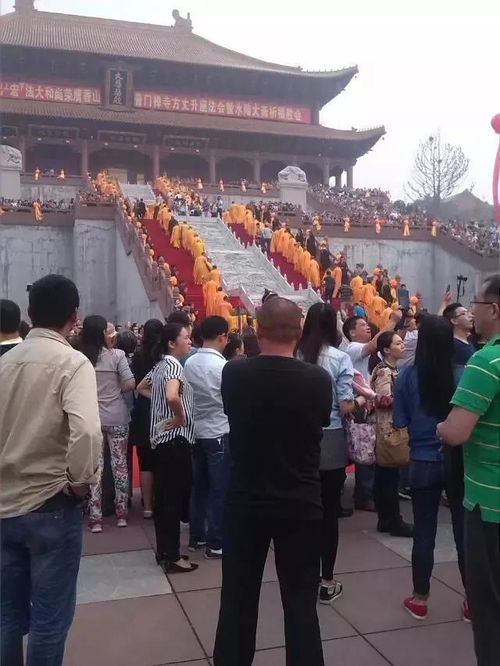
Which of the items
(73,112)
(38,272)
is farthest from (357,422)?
(73,112)

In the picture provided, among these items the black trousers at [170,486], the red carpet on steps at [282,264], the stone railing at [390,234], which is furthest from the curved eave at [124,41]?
the black trousers at [170,486]

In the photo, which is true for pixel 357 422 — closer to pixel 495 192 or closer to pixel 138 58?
pixel 495 192

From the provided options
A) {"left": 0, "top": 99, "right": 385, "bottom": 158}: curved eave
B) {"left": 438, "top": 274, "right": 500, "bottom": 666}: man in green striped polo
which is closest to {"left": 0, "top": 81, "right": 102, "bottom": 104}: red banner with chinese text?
{"left": 0, "top": 99, "right": 385, "bottom": 158}: curved eave

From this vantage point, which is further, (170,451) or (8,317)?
(170,451)

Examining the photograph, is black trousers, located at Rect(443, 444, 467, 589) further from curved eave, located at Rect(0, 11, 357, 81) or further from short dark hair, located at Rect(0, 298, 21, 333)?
curved eave, located at Rect(0, 11, 357, 81)

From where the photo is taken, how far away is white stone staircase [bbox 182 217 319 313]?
1536 cm

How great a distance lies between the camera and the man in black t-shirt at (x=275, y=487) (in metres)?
2.43

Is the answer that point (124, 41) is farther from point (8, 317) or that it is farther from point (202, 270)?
point (8, 317)

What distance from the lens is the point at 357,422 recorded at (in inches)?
187

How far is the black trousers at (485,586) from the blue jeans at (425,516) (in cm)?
103

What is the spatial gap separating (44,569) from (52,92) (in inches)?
1300

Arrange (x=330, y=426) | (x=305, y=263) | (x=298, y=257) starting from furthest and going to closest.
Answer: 1. (x=298, y=257)
2. (x=305, y=263)
3. (x=330, y=426)

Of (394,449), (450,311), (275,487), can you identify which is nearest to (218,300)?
(450,311)

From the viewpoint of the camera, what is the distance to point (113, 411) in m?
4.84
